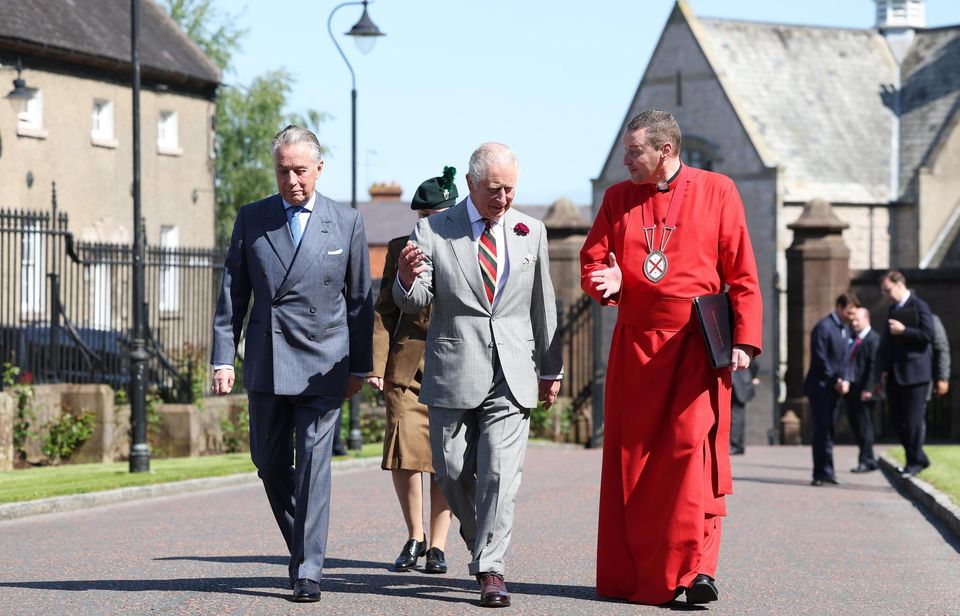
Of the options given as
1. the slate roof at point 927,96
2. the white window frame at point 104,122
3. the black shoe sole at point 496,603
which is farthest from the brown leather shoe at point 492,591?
the slate roof at point 927,96

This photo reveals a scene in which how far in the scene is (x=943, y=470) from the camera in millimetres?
16984

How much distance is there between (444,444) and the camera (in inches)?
301

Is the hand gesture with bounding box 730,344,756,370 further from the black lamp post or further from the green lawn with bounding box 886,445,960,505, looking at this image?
the black lamp post

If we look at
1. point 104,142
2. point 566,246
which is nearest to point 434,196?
point 566,246

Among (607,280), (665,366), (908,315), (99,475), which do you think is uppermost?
(607,280)

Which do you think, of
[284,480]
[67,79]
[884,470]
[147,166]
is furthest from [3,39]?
[284,480]

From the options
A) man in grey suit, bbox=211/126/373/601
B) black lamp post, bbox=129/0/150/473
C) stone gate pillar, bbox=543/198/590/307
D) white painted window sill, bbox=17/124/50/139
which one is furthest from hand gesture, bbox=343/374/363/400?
white painted window sill, bbox=17/124/50/139

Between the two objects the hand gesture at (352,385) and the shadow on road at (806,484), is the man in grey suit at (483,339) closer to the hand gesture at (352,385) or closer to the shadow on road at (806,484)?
the hand gesture at (352,385)

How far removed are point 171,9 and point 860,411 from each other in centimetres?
4621

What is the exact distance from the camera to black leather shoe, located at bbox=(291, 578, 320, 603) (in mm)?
7504

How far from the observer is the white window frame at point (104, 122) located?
33.5m

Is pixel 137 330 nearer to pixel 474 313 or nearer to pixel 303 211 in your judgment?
pixel 303 211

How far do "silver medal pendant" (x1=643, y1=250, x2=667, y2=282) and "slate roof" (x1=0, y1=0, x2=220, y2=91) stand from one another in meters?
23.9

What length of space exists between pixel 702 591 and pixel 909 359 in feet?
29.9
